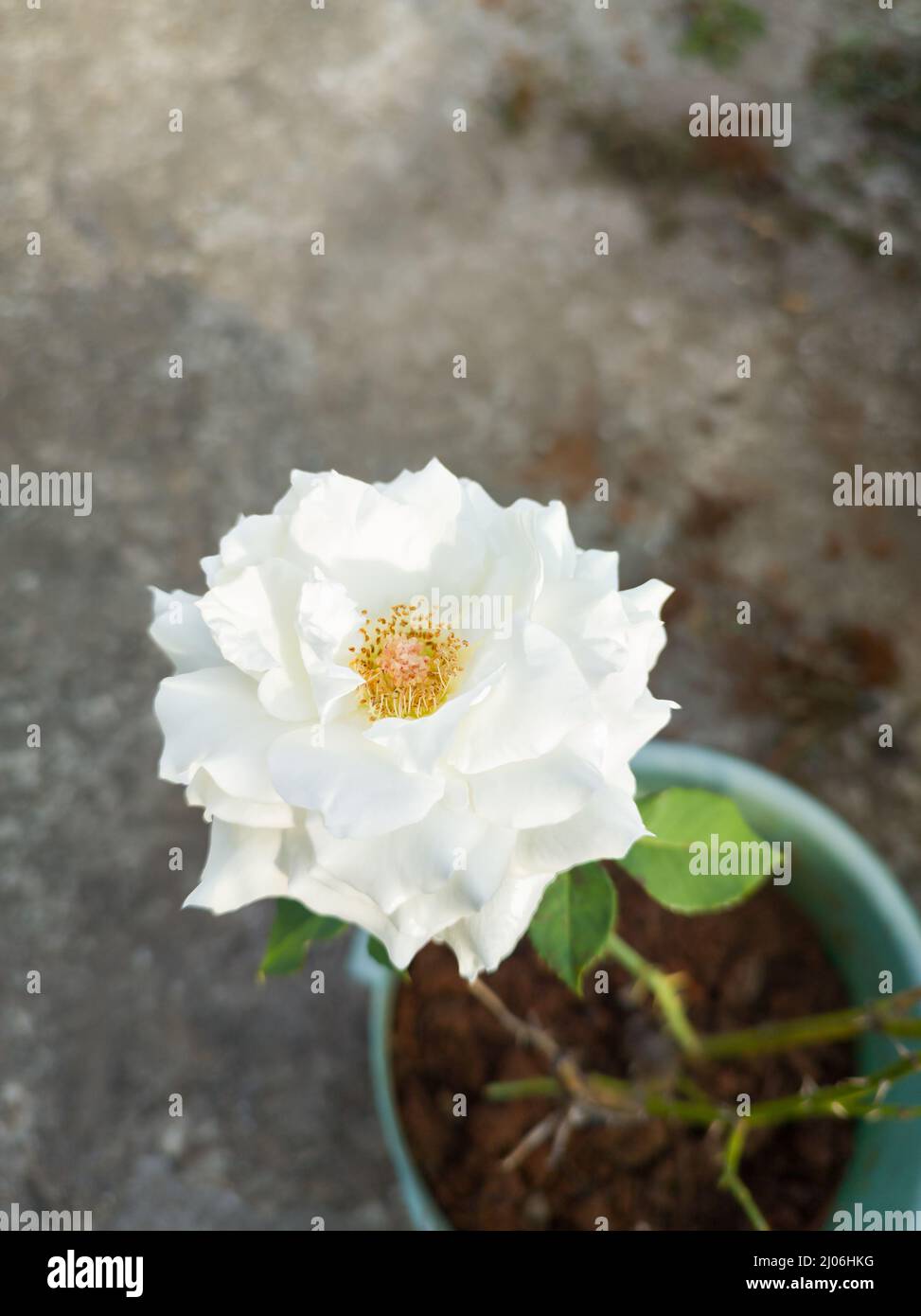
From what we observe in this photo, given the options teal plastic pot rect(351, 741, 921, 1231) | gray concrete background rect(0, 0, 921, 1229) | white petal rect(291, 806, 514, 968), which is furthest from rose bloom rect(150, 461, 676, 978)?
gray concrete background rect(0, 0, 921, 1229)

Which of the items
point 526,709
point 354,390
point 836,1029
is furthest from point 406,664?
point 354,390

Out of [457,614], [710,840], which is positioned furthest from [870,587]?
[457,614]

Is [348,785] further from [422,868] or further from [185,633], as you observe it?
[185,633]

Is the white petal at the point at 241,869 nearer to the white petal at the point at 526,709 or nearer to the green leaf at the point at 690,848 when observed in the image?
the white petal at the point at 526,709

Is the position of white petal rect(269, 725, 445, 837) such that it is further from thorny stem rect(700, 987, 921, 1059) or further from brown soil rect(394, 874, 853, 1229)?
brown soil rect(394, 874, 853, 1229)

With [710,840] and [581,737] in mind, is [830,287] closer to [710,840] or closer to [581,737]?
[710,840]

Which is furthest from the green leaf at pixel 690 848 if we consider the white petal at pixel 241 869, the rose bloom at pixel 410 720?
the white petal at pixel 241 869
